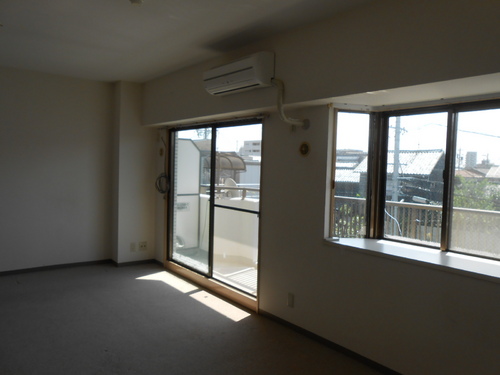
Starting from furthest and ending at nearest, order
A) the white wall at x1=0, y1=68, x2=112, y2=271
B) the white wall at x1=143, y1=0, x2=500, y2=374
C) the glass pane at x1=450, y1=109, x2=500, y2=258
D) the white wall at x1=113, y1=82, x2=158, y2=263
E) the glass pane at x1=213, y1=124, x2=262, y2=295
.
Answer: the white wall at x1=113, y1=82, x2=158, y2=263 < the white wall at x1=0, y1=68, x2=112, y2=271 < the glass pane at x1=213, y1=124, x2=262, y2=295 < the glass pane at x1=450, y1=109, x2=500, y2=258 < the white wall at x1=143, y1=0, x2=500, y2=374

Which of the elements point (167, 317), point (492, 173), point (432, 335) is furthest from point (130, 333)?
point (492, 173)

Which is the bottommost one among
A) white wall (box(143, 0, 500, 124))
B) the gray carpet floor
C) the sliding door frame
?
the gray carpet floor

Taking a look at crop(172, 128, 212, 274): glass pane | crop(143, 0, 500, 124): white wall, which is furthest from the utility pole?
crop(172, 128, 212, 274): glass pane

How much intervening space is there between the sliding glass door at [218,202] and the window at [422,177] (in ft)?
3.41

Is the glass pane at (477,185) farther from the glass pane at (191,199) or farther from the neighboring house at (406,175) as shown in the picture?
the glass pane at (191,199)

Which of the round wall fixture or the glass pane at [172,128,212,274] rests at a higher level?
the round wall fixture

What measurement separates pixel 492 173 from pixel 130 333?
10.5 ft

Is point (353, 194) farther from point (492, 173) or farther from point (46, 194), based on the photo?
point (46, 194)

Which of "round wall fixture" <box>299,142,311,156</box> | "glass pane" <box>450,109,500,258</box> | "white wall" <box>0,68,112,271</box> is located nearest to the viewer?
"glass pane" <box>450,109,500,258</box>

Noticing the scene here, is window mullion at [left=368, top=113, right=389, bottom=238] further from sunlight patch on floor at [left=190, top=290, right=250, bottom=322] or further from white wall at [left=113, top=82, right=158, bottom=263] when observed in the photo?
white wall at [left=113, top=82, right=158, bottom=263]

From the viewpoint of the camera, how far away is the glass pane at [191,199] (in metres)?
4.88

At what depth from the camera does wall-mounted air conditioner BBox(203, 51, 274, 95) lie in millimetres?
3246

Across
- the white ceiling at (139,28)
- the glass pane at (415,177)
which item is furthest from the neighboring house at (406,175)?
the white ceiling at (139,28)

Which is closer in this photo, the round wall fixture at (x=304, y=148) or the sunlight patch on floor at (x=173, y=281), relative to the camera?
the round wall fixture at (x=304, y=148)
